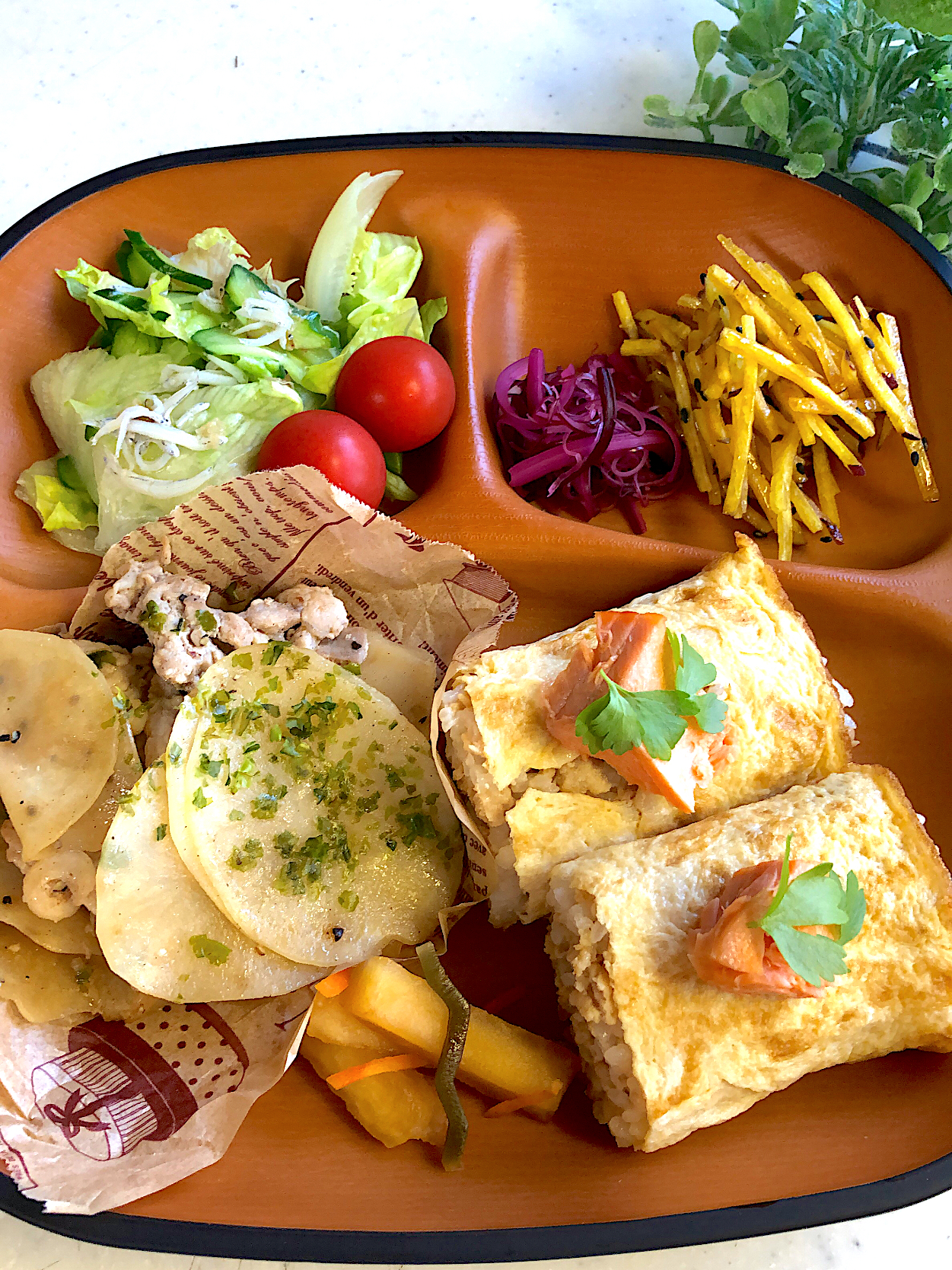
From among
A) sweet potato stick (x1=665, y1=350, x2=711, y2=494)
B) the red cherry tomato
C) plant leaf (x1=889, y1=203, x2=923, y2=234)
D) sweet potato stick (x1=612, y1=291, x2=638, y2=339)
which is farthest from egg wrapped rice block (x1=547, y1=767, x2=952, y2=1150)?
plant leaf (x1=889, y1=203, x2=923, y2=234)

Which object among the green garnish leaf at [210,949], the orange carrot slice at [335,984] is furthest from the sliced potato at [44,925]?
the orange carrot slice at [335,984]

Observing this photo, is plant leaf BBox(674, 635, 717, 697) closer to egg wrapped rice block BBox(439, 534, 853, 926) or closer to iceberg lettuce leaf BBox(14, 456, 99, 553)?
egg wrapped rice block BBox(439, 534, 853, 926)

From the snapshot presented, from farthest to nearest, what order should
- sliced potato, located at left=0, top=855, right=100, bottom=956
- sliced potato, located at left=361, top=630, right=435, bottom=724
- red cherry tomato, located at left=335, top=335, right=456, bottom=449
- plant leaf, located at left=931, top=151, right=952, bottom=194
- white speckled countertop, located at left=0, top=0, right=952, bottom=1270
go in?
white speckled countertop, located at left=0, top=0, right=952, bottom=1270 < plant leaf, located at left=931, top=151, right=952, bottom=194 < red cherry tomato, located at left=335, top=335, right=456, bottom=449 < sliced potato, located at left=361, top=630, right=435, bottom=724 < sliced potato, located at left=0, top=855, right=100, bottom=956

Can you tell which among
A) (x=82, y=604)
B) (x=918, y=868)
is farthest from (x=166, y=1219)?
(x=918, y=868)

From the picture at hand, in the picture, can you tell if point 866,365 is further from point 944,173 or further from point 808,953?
point 808,953

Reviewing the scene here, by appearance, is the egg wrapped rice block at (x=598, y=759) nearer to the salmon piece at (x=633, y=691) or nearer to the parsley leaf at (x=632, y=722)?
the salmon piece at (x=633, y=691)

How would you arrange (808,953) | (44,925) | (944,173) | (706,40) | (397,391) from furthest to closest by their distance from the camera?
(706,40)
(944,173)
(397,391)
(44,925)
(808,953)

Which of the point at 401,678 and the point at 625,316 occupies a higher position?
the point at 625,316

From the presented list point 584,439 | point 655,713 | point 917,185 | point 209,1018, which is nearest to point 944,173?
point 917,185
